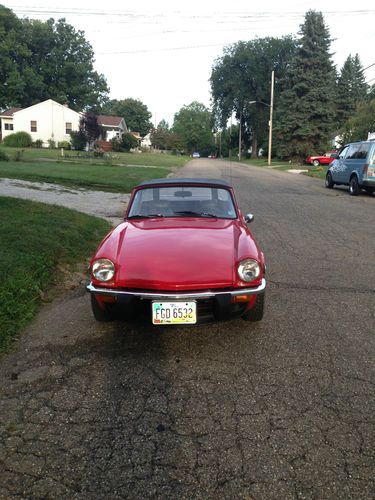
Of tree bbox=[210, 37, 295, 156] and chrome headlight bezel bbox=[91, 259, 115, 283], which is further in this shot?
tree bbox=[210, 37, 295, 156]

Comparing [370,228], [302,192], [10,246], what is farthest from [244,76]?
[10,246]

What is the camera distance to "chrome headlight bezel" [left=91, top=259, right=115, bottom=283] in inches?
145

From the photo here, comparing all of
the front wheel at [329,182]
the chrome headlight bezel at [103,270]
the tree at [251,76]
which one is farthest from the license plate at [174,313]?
the tree at [251,76]

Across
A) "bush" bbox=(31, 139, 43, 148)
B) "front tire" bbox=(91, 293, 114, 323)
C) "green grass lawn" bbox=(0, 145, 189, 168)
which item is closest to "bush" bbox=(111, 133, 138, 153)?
"bush" bbox=(31, 139, 43, 148)

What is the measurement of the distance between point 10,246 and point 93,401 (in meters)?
3.68

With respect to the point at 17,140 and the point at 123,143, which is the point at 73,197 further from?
the point at 123,143

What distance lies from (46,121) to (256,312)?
60940mm

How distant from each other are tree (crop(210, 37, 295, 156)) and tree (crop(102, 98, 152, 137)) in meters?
37.5

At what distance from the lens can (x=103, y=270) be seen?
3.73 m

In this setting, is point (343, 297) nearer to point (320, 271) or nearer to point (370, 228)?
point (320, 271)

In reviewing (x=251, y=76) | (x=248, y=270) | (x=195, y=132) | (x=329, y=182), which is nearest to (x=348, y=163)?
(x=329, y=182)

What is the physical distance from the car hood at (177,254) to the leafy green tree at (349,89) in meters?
66.5

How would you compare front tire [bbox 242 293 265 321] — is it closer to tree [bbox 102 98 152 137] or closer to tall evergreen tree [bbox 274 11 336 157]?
tall evergreen tree [bbox 274 11 336 157]

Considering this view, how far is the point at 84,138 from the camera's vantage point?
127ft
